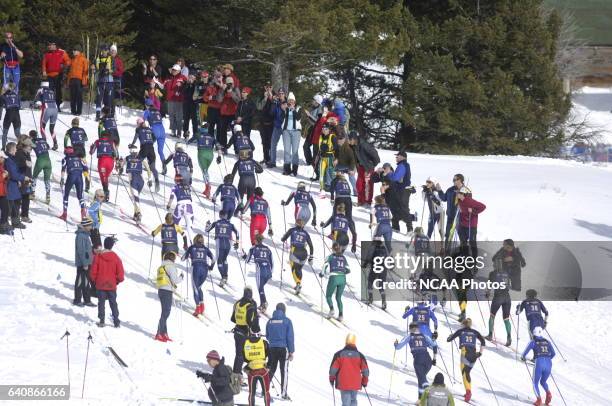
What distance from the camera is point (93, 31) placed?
1458 inches

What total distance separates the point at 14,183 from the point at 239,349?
22.8ft

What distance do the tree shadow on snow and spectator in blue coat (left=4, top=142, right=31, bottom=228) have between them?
13312mm

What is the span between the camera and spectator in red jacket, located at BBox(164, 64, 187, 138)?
29.6m

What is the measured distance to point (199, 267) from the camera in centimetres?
2000

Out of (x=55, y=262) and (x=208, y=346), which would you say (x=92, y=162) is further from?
(x=208, y=346)

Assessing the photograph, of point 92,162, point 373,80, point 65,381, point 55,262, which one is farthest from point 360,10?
point 65,381

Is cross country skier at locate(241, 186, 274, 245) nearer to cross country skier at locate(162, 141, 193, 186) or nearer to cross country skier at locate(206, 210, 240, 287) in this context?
cross country skier at locate(206, 210, 240, 287)

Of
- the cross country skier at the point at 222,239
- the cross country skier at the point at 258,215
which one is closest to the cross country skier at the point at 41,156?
the cross country skier at the point at 258,215

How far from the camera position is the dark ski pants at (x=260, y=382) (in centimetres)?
1634

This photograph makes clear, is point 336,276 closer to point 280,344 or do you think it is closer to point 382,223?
point 382,223

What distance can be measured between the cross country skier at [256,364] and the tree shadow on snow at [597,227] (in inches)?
534

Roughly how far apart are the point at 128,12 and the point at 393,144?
11647mm

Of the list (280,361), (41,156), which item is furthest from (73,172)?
(280,361)

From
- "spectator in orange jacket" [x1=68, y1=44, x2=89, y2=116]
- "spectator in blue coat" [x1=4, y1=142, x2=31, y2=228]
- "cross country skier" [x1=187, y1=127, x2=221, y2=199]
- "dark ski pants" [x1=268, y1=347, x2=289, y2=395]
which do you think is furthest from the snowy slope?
"spectator in orange jacket" [x1=68, y1=44, x2=89, y2=116]
